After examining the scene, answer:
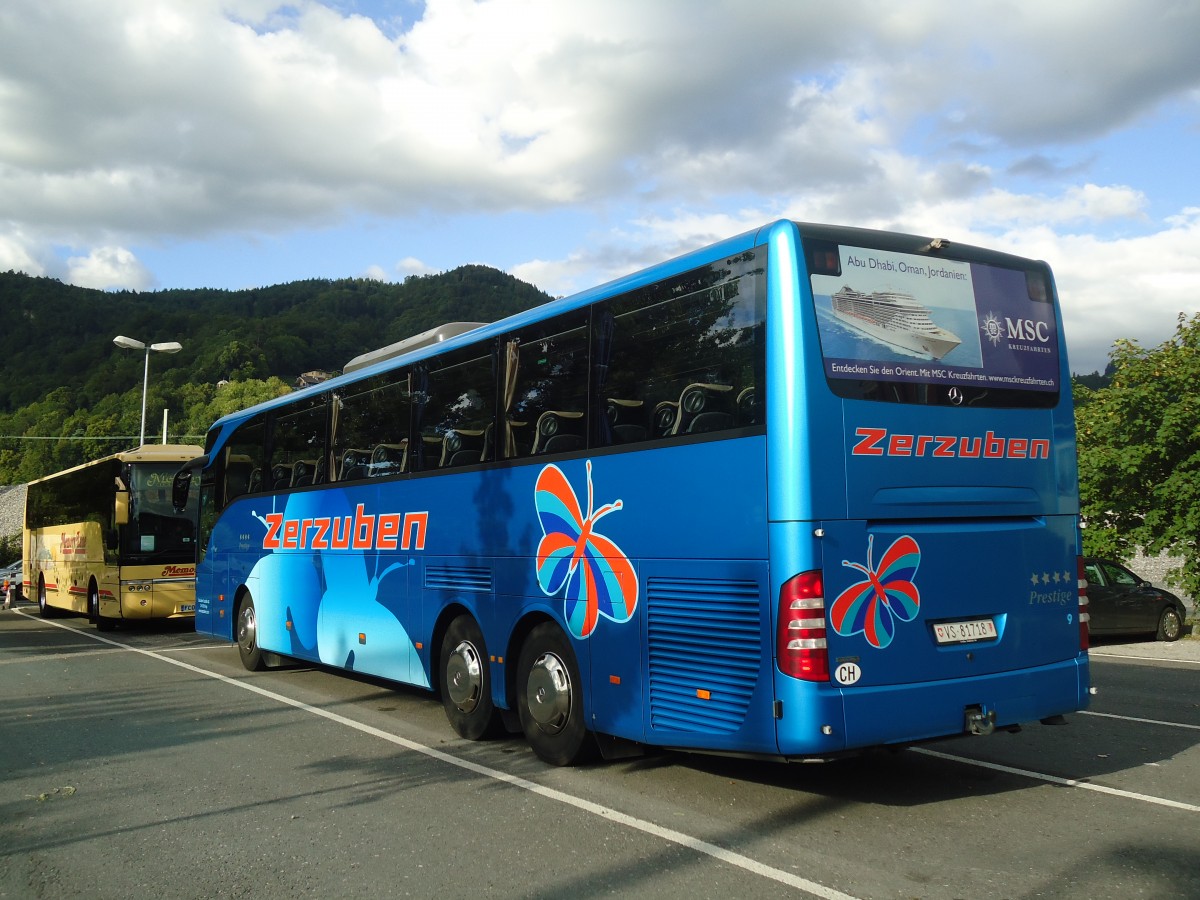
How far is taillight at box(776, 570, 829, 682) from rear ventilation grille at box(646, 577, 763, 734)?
0.20 m

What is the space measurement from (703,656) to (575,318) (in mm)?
2757

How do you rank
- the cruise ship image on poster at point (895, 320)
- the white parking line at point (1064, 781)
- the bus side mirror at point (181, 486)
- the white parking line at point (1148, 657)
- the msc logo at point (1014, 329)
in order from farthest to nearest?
1. the bus side mirror at point (181, 486)
2. the white parking line at point (1148, 657)
3. the msc logo at point (1014, 329)
4. the white parking line at point (1064, 781)
5. the cruise ship image on poster at point (895, 320)

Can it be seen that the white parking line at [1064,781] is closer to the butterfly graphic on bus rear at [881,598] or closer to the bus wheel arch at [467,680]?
the butterfly graphic on bus rear at [881,598]

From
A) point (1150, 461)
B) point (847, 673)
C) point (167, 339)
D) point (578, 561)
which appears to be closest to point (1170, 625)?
point (1150, 461)

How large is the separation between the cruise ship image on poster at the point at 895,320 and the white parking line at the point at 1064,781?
2.97 meters

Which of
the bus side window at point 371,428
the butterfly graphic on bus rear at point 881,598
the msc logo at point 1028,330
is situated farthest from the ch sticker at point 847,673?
the bus side window at point 371,428

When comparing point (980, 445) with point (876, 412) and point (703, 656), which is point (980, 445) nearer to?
point (876, 412)

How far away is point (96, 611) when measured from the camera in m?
22.6

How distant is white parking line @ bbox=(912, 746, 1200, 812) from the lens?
21.6 feet

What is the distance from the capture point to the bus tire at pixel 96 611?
73.8ft

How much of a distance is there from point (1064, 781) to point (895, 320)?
3.32 m

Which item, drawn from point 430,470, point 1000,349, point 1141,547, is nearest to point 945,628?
point 1000,349

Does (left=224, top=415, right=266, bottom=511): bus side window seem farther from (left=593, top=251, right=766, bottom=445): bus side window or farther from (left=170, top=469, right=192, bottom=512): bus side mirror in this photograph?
(left=593, top=251, right=766, bottom=445): bus side window

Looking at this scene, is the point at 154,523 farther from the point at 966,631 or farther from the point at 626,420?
the point at 966,631
